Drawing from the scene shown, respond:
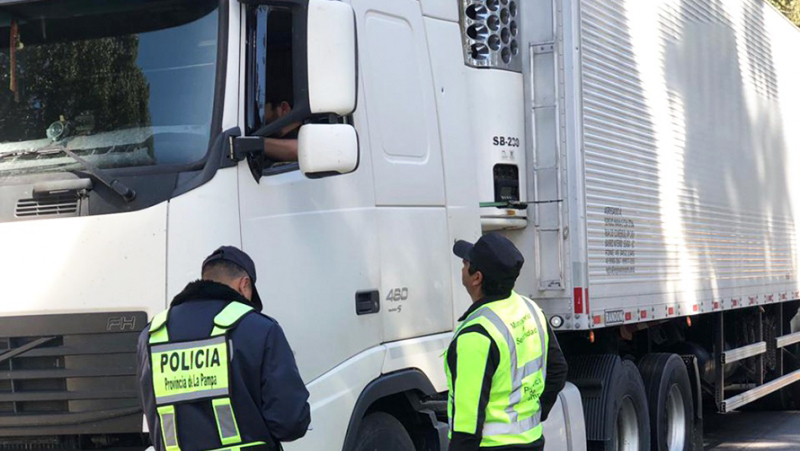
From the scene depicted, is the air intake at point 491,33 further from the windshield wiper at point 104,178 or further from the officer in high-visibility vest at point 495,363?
the windshield wiper at point 104,178

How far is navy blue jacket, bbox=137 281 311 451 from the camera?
Answer: 3.64 metres

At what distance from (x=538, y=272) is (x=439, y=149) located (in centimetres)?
136

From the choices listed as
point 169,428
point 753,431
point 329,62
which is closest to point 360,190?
point 329,62

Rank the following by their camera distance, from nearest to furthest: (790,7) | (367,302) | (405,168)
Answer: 1. (367,302)
2. (405,168)
3. (790,7)

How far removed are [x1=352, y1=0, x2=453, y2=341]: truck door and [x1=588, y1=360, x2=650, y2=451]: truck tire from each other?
2046 mm

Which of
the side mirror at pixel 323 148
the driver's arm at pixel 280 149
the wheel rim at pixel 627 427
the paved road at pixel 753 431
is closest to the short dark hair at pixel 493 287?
the side mirror at pixel 323 148

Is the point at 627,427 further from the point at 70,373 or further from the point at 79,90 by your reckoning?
the point at 79,90

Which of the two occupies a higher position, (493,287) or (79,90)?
(79,90)

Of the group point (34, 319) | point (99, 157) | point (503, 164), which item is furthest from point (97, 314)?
point (503, 164)

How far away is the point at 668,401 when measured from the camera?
8.41 m

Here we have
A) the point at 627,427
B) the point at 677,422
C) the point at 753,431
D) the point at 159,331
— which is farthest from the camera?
the point at 753,431

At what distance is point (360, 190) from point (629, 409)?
133 inches

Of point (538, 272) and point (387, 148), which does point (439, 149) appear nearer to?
point (387, 148)

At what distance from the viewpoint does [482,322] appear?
168 inches
